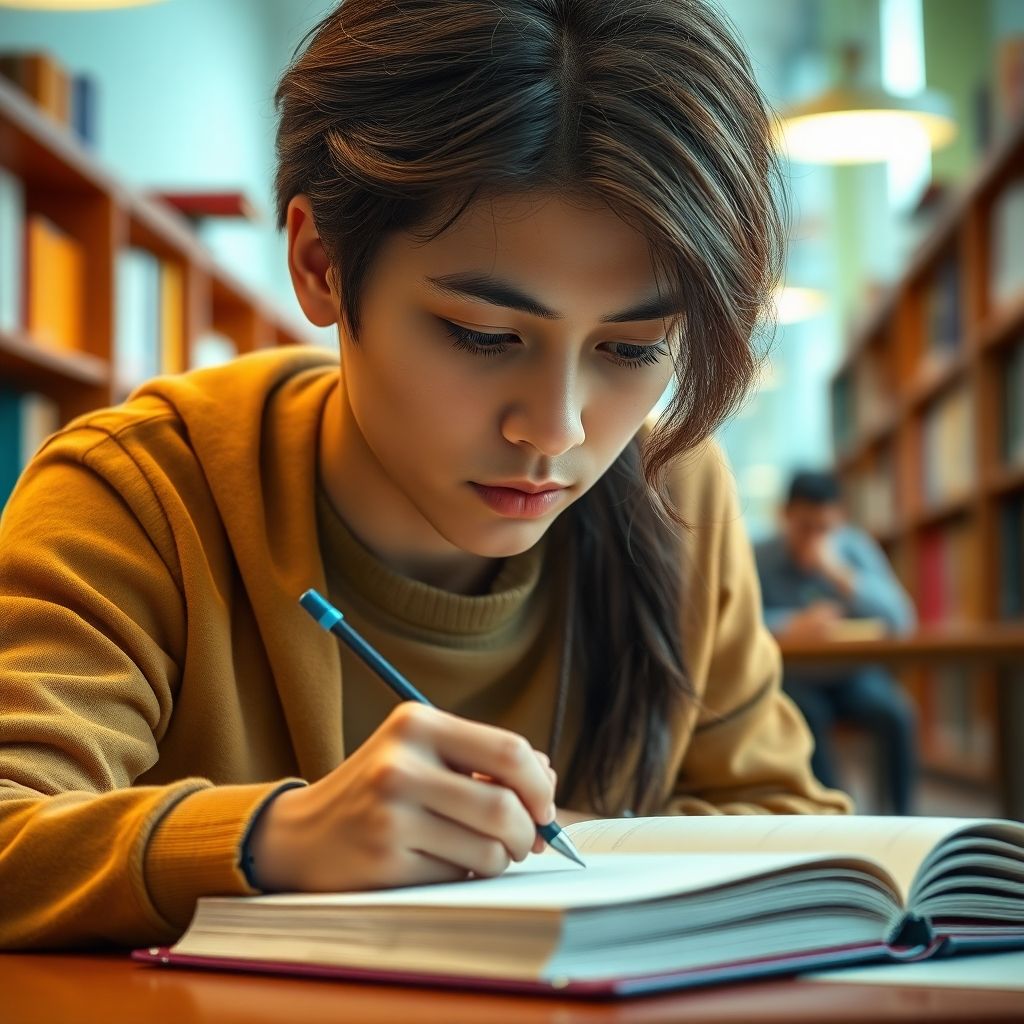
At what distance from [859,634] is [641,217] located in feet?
9.82

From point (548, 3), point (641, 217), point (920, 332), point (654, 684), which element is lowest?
point (920, 332)

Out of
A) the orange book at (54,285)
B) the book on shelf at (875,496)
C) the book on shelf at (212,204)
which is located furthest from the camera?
the book on shelf at (875,496)

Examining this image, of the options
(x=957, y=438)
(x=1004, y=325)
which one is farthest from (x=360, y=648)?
(x=957, y=438)

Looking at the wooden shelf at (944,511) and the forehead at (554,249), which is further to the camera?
the wooden shelf at (944,511)

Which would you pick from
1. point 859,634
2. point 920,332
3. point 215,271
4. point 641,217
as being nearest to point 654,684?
point 641,217

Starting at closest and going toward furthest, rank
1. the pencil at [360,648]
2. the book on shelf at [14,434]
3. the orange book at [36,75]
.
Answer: the pencil at [360,648] < the book on shelf at [14,434] < the orange book at [36,75]

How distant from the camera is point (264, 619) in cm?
110

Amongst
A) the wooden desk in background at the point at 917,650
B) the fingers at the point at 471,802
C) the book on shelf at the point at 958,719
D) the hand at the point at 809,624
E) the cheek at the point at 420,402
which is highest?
the cheek at the point at 420,402

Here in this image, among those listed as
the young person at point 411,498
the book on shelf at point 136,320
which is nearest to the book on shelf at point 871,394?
the book on shelf at point 136,320

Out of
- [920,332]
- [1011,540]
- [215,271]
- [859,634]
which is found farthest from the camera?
[920,332]

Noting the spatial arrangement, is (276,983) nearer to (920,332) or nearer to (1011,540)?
(1011,540)

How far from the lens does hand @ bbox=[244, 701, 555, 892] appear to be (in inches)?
26.9

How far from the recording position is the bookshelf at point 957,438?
180 inches

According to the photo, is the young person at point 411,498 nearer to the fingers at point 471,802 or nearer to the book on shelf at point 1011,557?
the fingers at point 471,802
